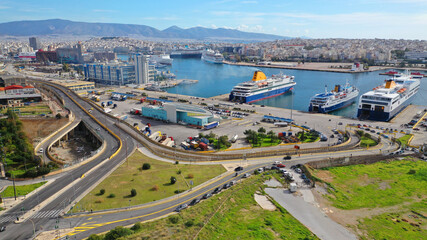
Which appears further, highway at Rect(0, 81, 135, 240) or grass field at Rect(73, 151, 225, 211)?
grass field at Rect(73, 151, 225, 211)

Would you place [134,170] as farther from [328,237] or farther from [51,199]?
[328,237]

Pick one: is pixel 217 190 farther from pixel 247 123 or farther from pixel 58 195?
pixel 247 123

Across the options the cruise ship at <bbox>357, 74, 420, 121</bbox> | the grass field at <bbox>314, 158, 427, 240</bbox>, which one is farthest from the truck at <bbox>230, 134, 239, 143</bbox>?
the cruise ship at <bbox>357, 74, 420, 121</bbox>

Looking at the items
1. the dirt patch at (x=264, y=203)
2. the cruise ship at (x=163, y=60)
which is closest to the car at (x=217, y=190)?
the dirt patch at (x=264, y=203)

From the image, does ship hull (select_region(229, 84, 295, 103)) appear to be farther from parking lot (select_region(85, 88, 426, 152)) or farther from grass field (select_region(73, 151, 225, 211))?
grass field (select_region(73, 151, 225, 211))

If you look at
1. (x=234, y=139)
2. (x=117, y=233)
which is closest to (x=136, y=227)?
(x=117, y=233)

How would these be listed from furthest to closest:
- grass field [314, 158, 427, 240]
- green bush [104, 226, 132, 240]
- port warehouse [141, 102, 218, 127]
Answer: port warehouse [141, 102, 218, 127], grass field [314, 158, 427, 240], green bush [104, 226, 132, 240]
